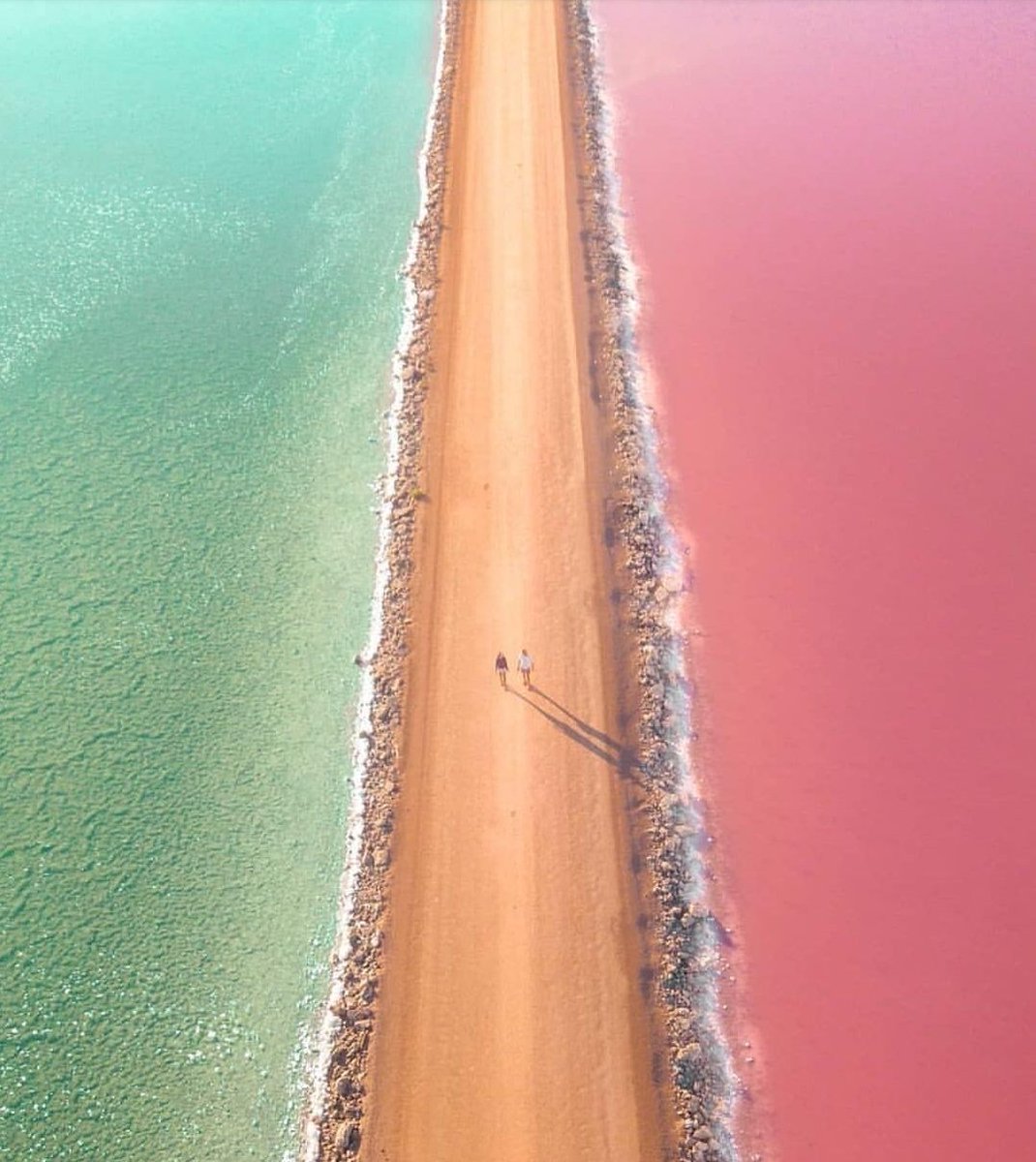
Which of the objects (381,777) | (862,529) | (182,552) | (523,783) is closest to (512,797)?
(523,783)

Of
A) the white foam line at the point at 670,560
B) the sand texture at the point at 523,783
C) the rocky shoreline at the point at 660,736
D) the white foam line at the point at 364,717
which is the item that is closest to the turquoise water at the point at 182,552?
the white foam line at the point at 364,717

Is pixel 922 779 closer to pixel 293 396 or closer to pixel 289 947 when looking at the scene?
pixel 289 947

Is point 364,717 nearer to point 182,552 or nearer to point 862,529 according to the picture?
point 182,552

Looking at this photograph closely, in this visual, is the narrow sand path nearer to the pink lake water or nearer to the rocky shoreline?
the rocky shoreline

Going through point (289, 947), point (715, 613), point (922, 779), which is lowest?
point (289, 947)

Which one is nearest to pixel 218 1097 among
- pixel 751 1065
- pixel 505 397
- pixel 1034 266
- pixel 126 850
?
pixel 126 850

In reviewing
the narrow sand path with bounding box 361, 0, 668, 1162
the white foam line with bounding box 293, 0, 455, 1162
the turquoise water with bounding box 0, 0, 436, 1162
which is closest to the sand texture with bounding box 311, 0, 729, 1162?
the narrow sand path with bounding box 361, 0, 668, 1162

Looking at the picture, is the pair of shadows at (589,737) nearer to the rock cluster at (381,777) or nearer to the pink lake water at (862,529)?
the pink lake water at (862,529)
